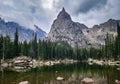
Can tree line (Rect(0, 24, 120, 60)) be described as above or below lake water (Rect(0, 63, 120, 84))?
above

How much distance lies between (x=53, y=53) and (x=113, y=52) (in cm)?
7341

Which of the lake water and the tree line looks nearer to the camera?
the lake water

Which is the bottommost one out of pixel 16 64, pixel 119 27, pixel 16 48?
pixel 16 64

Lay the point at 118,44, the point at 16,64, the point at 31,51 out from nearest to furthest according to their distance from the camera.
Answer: the point at 16,64 < the point at 118,44 < the point at 31,51

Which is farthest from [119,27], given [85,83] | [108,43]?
[85,83]

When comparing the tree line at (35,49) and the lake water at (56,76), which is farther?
the tree line at (35,49)

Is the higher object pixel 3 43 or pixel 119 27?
pixel 119 27

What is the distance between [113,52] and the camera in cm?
13950

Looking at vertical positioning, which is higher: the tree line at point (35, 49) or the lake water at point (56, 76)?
the tree line at point (35, 49)

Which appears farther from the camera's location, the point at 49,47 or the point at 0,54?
the point at 49,47

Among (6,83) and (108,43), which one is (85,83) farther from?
(108,43)

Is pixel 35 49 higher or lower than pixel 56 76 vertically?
higher

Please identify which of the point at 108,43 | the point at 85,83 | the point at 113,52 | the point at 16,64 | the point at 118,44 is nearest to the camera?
the point at 85,83

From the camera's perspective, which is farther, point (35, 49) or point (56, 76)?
point (35, 49)
